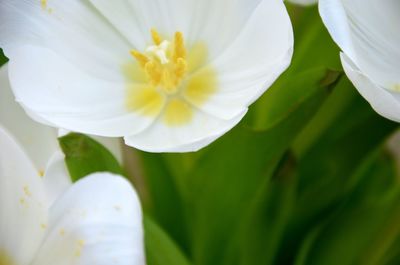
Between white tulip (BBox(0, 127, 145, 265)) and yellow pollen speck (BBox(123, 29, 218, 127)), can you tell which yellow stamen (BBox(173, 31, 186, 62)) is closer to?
yellow pollen speck (BBox(123, 29, 218, 127))

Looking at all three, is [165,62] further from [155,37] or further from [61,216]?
[61,216]

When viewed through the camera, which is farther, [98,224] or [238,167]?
[238,167]

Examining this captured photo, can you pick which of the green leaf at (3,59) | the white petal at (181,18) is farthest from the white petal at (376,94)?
the green leaf at (3,59)

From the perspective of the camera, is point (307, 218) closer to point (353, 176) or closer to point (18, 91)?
point (353, 176)

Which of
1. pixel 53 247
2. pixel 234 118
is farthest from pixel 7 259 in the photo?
pixel 234 118

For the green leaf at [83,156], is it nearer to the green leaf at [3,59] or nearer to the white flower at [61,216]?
the white flower at [61,216]

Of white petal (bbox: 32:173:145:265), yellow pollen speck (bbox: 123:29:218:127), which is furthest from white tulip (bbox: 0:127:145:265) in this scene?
yellow pollen speck (bbox: 123:29:218:127)

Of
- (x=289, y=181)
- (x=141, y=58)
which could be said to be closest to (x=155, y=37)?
(x=141, y=58)
